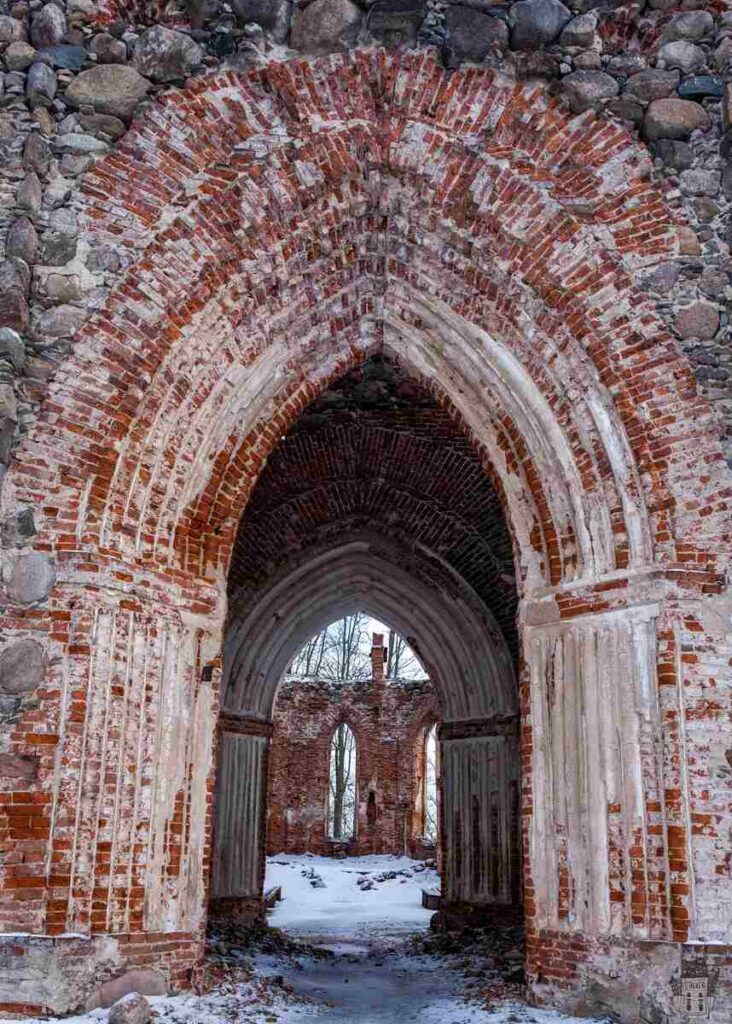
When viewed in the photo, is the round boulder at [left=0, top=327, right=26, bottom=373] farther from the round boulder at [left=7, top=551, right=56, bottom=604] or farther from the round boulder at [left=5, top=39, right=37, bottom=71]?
the round boulder at [left=5, top=39, right=37, bottom=71]

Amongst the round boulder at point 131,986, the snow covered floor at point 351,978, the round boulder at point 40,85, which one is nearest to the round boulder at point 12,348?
the round boulder at point 40,85

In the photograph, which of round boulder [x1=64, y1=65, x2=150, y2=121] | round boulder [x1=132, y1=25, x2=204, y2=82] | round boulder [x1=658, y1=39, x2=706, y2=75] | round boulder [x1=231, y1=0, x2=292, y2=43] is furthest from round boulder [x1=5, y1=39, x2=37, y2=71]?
round boulder [x1=658, y1=39, x2=706, y2=75]

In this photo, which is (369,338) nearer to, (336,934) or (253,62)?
(253,62)

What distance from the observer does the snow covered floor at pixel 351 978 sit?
700 centimetres

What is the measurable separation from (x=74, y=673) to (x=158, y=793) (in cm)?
106

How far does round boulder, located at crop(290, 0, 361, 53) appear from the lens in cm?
779

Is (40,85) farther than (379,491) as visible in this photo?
No

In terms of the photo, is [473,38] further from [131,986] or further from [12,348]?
[131,986]

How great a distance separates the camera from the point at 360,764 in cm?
2328

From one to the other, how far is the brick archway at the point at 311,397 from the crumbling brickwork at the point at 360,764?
50.7ft

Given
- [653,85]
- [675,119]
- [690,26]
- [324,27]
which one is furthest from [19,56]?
[690,26]

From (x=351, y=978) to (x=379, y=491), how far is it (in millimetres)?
5203

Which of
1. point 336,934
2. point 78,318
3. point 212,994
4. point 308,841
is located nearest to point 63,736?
point 212,994

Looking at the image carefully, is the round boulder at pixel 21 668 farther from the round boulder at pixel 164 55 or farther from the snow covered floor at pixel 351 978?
the round boulder at pixel 164 55
